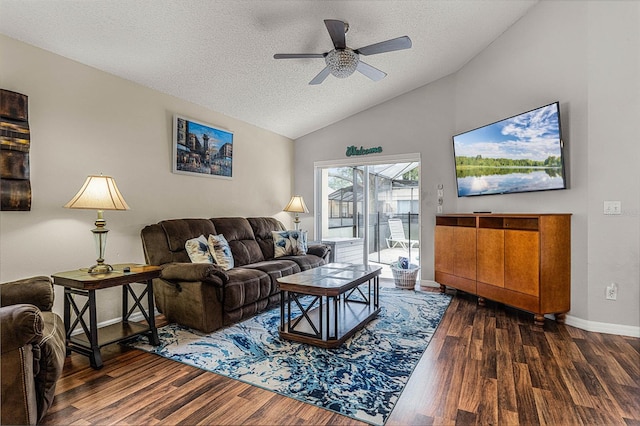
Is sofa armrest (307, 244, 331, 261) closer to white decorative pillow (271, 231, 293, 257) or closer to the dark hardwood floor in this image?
white decorative pillow (271, 231, 293, 257)

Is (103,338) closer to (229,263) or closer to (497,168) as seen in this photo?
(229,263)

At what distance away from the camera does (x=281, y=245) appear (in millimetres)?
4617

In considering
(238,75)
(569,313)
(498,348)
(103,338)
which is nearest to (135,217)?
(103,338)

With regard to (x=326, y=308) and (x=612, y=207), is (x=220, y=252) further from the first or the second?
(x=612, y=207)

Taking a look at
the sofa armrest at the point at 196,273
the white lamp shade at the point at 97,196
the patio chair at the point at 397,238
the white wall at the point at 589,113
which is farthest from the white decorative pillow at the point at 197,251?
the white wall at the point at 589,113

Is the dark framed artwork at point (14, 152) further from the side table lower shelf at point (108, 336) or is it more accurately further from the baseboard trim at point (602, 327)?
the baseboard trim at point (602, 327)

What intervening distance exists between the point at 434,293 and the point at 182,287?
3.20m

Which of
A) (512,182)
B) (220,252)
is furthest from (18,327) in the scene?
(512,182)

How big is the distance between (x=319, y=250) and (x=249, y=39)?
2.86m

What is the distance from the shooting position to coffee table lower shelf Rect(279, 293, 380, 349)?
265cm

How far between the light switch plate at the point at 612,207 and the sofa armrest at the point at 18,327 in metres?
4.30

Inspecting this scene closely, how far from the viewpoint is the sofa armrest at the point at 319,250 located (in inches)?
189

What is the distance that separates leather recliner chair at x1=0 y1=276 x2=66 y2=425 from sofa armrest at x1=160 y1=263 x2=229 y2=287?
1.15 m

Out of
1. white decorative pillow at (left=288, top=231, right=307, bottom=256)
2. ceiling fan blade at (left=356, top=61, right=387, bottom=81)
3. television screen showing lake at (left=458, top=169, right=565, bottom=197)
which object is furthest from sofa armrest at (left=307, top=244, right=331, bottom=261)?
ceiling fan blade at (left=356, top=61, right=387, bottom=81)
